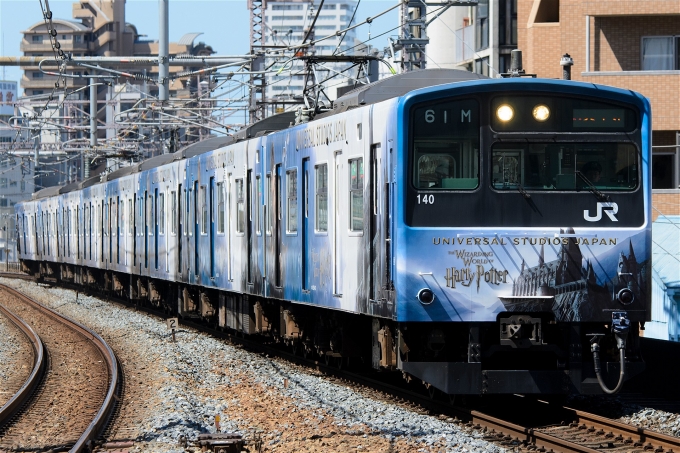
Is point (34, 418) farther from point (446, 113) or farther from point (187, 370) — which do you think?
point (446, 113)

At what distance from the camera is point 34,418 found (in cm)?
1173

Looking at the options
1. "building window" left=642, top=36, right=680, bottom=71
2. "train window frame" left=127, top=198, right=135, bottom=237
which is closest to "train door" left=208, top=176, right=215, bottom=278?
"train window frame" left=127, top=198, right=135, bottom=237

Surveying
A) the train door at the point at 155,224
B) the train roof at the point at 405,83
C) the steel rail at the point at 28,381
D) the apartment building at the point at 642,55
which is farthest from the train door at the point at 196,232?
the apartment building at the point at 642,55

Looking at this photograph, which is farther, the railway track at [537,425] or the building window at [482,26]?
the building window at [482,26]

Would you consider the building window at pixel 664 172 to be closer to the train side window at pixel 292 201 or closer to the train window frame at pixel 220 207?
the train window frame at pixel 220 207

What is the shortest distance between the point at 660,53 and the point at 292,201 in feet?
48.6

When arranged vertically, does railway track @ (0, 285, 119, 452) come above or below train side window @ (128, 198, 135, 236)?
below

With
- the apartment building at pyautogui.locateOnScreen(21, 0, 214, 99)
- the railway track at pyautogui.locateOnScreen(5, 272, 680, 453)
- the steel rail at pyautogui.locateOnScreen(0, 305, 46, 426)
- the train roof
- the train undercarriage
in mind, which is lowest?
the steel rail at pyautogui.locateOnScreen(0, 305, 46, 426)

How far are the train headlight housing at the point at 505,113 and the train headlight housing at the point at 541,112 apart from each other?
19 cm

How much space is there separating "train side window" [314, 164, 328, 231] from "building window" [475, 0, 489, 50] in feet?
97.8

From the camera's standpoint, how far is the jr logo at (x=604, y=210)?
1001 cm

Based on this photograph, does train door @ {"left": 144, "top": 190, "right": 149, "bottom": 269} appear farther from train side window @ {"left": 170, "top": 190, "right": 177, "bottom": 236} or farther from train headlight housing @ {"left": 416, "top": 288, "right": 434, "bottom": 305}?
train headlight housing @ {"left": 416, "top": 288, "right": 434, "bottom": 305}

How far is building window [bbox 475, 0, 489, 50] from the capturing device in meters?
41.6

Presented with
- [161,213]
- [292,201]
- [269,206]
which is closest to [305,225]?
[292,201]
